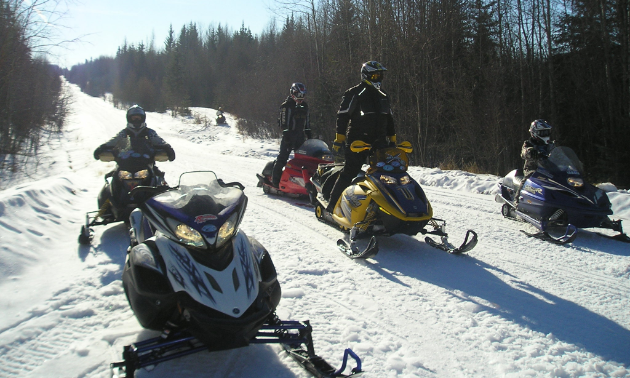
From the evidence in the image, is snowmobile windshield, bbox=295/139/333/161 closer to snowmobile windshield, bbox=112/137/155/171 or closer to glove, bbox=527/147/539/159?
snowmobile windshield, bbox=112/137/155/171

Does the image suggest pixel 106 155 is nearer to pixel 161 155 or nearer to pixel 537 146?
pixel 161 155

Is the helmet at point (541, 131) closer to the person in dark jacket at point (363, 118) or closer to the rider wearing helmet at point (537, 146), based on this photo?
the rider wearing helmet at point (537, 146)

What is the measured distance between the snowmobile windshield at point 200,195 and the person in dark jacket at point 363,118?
2428 mm

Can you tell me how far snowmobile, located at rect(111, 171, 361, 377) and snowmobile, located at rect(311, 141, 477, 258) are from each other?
6.63 feet

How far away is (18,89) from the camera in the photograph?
530 inches

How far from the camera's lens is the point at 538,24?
1847cm

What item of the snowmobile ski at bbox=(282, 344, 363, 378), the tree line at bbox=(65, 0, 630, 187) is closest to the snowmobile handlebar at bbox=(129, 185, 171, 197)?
the snowmobile ski at bbox=(282, 344, 363, 378)

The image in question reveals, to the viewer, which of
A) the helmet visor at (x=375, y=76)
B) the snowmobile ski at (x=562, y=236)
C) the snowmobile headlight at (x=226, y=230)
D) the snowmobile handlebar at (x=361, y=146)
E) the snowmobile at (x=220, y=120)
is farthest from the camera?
the snowmobile at (x=220, y=120)

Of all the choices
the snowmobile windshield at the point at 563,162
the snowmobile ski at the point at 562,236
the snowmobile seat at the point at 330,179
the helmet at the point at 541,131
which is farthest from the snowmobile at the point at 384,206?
the helmet at the point at 541,131

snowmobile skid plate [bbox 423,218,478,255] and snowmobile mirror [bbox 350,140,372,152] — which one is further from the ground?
snowmobile mirror [bbox 350,140,372,152]

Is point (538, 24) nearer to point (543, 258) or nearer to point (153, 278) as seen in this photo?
point (543, 258)

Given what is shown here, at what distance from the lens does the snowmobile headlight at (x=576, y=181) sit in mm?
5676

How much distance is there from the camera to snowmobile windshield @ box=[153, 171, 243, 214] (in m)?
2.80

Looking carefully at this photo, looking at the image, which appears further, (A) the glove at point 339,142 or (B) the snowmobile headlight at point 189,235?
(A) the glove at point 339,142
